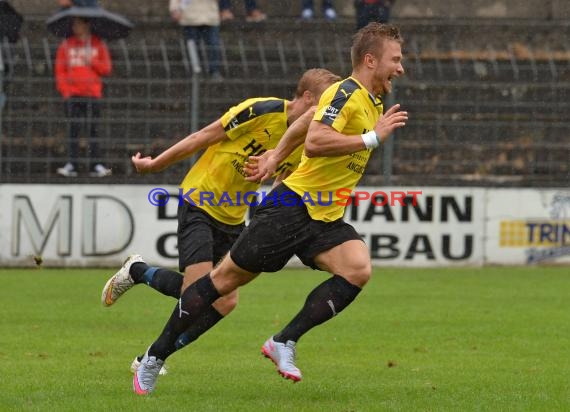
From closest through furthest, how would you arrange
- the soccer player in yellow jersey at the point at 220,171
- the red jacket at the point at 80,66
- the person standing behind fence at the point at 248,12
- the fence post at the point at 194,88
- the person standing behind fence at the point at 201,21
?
the soccer player in yellow jersey at the point at 220,171 < the red jacket at the point at 80,66 < the fence post at the point at 194,88 < the person standing behind fence at the point at 201,21 < the person standing behind fence at the point at 248,12

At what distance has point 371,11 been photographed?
18.1m

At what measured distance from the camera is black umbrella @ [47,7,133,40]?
16.7 metres

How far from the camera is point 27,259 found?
16.4 m

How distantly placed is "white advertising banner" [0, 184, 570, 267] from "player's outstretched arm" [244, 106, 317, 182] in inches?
334

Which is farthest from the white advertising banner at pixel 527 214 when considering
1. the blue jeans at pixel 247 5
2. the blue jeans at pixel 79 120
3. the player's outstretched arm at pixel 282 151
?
the player's outstretched arm at pixel 282 151

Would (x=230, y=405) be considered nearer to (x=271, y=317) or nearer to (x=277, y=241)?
(x=277, y=241)

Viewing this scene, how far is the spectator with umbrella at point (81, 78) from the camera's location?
647 inches

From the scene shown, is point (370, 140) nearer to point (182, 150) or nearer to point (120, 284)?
point (182, 150)

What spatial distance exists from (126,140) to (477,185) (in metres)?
4.65

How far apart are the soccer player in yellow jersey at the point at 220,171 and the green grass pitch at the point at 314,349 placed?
0.78 m

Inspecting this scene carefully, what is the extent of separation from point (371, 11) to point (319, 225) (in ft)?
35.9

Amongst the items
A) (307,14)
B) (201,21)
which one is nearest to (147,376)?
(201,21)

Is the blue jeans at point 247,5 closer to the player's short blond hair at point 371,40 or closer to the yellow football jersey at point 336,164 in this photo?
the player's short blond hair at point 371,40

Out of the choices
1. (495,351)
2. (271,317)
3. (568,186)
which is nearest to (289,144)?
(495,351)
